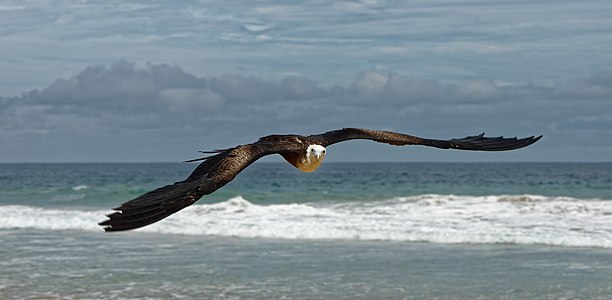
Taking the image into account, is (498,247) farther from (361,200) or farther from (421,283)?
(361,200)

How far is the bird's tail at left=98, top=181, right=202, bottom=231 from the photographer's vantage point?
5.88 metres

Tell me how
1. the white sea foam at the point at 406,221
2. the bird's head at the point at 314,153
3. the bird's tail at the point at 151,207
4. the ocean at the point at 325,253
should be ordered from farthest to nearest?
the white sea foam at the point at 406,221, the ocean at the point at 325,253, the bird's head at the point at 314,153, the bird's tail at the point at 151,207

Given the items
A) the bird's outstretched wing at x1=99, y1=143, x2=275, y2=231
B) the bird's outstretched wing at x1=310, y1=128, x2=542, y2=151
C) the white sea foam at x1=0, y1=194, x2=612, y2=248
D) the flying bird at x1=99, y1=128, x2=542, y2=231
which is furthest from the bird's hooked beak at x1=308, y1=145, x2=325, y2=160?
the white sea foam at x1=0, y1=194, x2=612, y2=248

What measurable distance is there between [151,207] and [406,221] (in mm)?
16975

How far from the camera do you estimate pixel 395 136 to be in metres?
10.7

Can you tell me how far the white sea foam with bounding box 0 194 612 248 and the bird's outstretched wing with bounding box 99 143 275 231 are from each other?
1173 centimetres

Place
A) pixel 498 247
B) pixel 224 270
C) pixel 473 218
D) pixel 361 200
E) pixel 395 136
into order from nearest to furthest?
1. pixel 395 136
2. pixel 224 270
3. pixel 498 247
4. pixel 473 218
5. pixel 361 200

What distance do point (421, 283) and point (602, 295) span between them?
99.4 inches

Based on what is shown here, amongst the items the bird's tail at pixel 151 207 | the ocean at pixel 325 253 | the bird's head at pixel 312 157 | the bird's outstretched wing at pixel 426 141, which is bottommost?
the ocean at pixel 325 253

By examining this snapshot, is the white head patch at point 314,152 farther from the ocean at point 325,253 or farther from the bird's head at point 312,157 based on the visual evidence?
the ocean at point 325,253

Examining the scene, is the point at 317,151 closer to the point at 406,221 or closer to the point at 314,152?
the point at 314,152

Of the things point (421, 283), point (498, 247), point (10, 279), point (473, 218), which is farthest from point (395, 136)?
point (473, 218)

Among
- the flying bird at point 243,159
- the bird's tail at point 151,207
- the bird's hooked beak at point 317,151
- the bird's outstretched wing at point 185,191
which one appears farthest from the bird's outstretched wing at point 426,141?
the bird's tail at point 151,207

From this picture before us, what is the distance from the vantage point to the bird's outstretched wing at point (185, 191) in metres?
5.96
